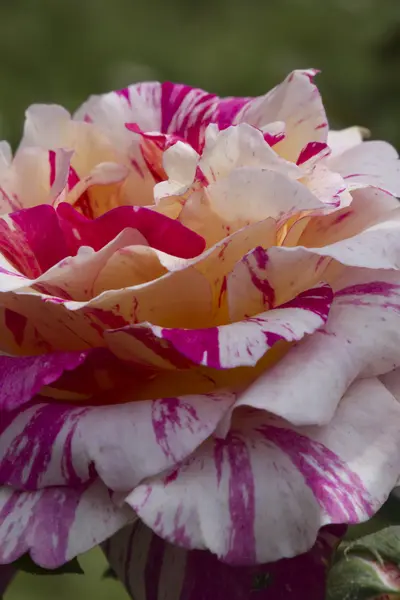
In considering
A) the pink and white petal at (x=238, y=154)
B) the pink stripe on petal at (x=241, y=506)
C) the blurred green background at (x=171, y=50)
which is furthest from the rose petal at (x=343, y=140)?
the blurred green background at (x=171, y=50)

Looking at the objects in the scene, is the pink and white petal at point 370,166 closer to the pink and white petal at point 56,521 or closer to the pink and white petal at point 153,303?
the pink and white petal at point 153,303

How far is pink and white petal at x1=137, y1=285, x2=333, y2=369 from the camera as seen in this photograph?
402 millimetres

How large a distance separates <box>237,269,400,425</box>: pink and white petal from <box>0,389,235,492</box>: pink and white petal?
25 millimetres

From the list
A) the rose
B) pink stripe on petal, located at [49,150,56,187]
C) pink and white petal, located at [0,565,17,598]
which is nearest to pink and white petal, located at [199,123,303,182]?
the rose

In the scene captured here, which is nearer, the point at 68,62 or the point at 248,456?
the point at 248,456

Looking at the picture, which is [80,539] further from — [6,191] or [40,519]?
[6,191]

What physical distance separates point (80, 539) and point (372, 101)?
0.72 metres

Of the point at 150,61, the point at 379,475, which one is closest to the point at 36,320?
the point at 379,475

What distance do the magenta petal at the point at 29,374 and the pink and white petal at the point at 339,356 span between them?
8 cm

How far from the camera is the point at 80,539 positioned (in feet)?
1.36

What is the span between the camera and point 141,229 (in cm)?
47

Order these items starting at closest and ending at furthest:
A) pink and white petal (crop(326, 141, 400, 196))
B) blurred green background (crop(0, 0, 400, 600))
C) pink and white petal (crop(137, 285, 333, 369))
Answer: pink and white petal (crop(137, 285, 333, 369)) → pink and white petal (crop(326, 141, 400, 196)) → blurred green background (crop(0, 0, 400, 600))

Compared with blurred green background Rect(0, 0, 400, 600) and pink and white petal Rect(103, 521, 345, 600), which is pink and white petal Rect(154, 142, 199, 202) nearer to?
pink and white petal Rect(103, 521, 345, 600)

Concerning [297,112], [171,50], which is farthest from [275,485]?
[171,50]
